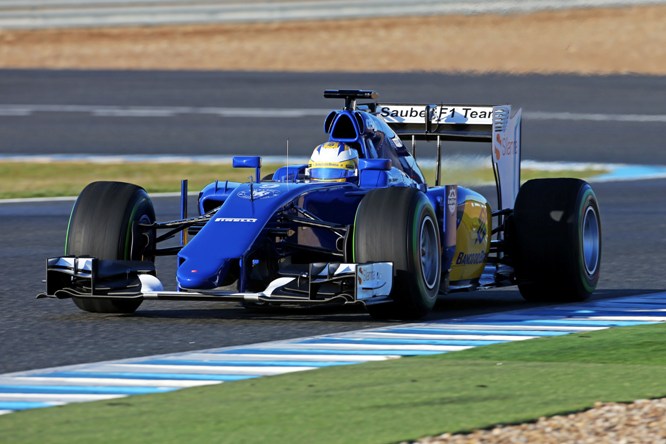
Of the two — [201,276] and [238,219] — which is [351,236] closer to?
[238,219]

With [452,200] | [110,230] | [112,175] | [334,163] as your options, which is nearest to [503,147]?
[452,200]

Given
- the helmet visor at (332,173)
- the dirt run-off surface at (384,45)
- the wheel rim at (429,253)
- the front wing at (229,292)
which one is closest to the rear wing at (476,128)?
the helmet visor at (332,173)

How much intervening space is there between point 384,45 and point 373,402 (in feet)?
110

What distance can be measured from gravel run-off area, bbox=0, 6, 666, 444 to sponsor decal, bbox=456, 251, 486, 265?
2118cm

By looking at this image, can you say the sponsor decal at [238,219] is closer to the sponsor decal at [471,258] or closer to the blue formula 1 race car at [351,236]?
the blue formula 1 race car at [351,236]

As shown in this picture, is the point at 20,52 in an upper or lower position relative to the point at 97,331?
upper

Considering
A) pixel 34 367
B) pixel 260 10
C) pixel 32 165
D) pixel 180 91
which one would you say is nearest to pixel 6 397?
pixel 34 367

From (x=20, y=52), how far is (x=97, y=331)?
34180 mm

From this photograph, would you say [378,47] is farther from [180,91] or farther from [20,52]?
[20,52]

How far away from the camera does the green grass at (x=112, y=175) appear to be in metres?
20.7

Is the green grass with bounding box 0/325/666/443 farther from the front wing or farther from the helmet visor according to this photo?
the helmet visor

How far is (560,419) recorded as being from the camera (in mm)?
6383

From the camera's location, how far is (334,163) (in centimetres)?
1034

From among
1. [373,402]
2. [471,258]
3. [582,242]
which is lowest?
[373,402]
